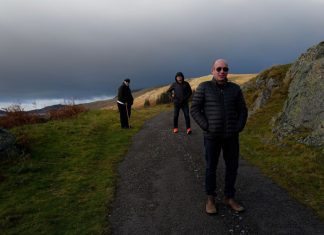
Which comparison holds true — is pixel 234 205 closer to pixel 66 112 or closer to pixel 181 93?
pixel 181 93

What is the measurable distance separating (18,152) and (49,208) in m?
6.08

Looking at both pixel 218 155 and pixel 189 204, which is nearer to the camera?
pixel 218 155

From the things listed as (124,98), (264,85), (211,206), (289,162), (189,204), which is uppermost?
(124,98)

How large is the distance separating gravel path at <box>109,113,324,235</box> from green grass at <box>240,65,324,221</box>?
0.41 m

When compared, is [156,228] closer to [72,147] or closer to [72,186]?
[72,186]

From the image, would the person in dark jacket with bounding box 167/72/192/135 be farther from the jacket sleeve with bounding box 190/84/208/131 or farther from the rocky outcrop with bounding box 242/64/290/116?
the jacket sleeve with bounding box 190/84/208/131

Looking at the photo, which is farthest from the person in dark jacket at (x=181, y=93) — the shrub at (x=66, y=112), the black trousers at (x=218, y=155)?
the shrub at (x=66, y=112)

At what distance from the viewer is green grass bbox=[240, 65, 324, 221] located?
10189mm

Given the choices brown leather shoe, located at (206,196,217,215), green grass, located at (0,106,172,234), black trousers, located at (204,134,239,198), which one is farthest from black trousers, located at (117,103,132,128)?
brown leather shoe, located at (206,196,217,215)

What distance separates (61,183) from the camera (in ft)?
40.0

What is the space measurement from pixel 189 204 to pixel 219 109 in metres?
2.56

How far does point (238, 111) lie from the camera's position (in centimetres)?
884

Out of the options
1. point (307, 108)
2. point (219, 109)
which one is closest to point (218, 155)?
point (219, 109)

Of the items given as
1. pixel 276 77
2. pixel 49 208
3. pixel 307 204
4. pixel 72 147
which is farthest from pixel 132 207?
pixel 276 77
